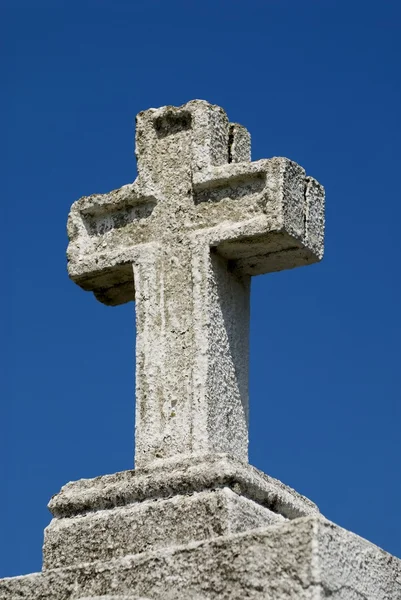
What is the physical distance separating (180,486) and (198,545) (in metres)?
0.56

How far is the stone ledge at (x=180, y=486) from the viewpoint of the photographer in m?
6.16

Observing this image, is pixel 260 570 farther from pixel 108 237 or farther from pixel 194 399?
pixel 108 237

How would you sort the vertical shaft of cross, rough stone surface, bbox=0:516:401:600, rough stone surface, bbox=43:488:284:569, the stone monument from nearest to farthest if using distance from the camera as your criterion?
rough stone surface, bbox=0:516:401:600
the stone monument
rough stone surface, bbox=43:488:284:569
the vertical shaft of cross

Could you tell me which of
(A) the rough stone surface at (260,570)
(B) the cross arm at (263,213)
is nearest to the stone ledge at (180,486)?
(A) the rough stone surface at (260,570)

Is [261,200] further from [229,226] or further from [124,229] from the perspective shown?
[124,229]

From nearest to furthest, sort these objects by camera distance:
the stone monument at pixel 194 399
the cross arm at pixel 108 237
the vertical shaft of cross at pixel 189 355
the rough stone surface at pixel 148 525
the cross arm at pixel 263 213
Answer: the stone monument at pixel 194 399
the rough stone surface at pixel 148 525
the vertical shaft of cross at pixel 189 355
the cross arm at pixel 263 213
the cross arm at pixel 108 237

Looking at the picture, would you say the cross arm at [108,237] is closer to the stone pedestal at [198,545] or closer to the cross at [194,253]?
the cross at [194,253]

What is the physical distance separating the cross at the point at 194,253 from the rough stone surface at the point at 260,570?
2.46 feet

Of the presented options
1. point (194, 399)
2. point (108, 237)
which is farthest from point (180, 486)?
point (108, 237)

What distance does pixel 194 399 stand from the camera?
21.4 ft

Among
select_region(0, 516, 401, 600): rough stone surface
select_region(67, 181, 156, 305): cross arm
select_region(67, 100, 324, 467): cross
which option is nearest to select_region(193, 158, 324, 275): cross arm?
select_region(67, 100, 324, 467): cross

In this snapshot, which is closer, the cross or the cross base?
the cross base

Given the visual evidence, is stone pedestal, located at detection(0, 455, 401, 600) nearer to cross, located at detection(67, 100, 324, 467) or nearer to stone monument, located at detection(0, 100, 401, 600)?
stone monument, located at detection(0, 100, 401, 600)

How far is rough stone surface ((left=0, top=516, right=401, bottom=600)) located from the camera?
541cm
